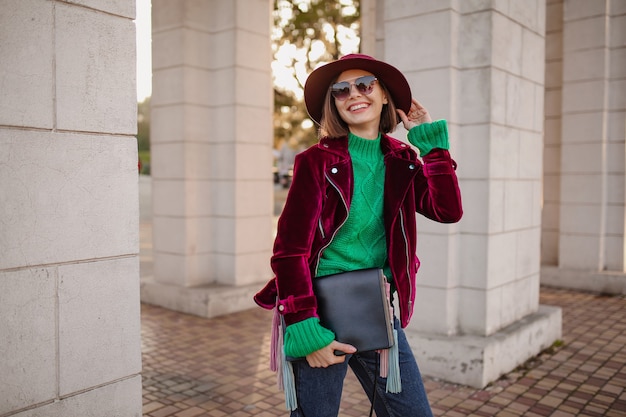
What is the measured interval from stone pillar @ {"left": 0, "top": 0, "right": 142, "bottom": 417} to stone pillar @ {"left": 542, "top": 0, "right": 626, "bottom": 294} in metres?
7.59

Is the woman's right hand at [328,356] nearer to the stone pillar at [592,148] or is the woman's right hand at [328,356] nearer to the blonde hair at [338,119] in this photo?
the blonde hair at [338,119]

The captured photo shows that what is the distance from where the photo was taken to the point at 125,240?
2.55 metres

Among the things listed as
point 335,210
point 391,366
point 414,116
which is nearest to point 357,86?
point 414,116

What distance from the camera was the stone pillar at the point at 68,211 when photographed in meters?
2.16

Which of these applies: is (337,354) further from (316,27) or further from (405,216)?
(316,27)

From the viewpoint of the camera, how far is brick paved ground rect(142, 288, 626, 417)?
4.27 m

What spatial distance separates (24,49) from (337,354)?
1.70m

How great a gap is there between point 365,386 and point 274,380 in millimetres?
2531

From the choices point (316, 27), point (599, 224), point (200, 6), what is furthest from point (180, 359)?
point (316, 27)

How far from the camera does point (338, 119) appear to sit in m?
2.49

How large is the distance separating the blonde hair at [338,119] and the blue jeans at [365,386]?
34.7 inches

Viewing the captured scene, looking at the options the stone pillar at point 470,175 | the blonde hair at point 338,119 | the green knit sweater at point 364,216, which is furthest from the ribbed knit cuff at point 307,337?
the stone pillar at point 470,175

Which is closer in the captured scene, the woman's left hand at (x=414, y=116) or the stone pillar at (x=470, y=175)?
the woman's left hand at (x=414, y=116)

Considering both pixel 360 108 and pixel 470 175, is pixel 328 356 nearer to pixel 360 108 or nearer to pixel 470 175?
pixel 360 108
